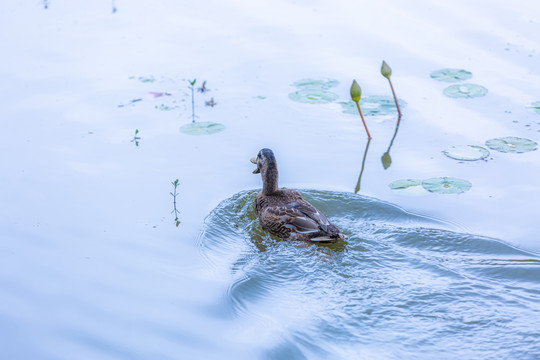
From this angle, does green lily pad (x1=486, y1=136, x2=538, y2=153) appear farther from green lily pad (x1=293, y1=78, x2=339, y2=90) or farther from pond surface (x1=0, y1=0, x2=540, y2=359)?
green lily pad (x1=293, y1=78, x2=339, y2=90)

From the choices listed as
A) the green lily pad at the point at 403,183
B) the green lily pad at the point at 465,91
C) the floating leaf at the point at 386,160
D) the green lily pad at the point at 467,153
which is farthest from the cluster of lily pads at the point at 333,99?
the green lily pad at the point at 403,183

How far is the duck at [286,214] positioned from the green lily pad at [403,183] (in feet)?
3.64

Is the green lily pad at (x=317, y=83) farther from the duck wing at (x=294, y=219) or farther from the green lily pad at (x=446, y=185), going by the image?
the duck wing at (x=294, y=219)

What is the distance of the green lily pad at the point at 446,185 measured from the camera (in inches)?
282

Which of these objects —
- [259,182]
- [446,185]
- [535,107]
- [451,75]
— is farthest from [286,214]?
[451,75]

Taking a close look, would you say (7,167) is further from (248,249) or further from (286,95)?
(286,95)

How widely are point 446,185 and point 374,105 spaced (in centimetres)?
225

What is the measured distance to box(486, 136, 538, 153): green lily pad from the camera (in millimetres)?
7853

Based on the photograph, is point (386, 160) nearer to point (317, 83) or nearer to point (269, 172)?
point (269, 172)

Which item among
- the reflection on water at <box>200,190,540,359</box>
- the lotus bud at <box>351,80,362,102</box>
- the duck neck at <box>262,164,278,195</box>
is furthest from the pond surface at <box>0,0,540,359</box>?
the lotus bud at <box>351,80,362,102</box>

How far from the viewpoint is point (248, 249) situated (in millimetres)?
6543

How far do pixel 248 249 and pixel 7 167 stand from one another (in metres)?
3.40

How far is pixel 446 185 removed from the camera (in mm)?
7234

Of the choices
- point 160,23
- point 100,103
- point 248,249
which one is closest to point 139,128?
point 100,103
